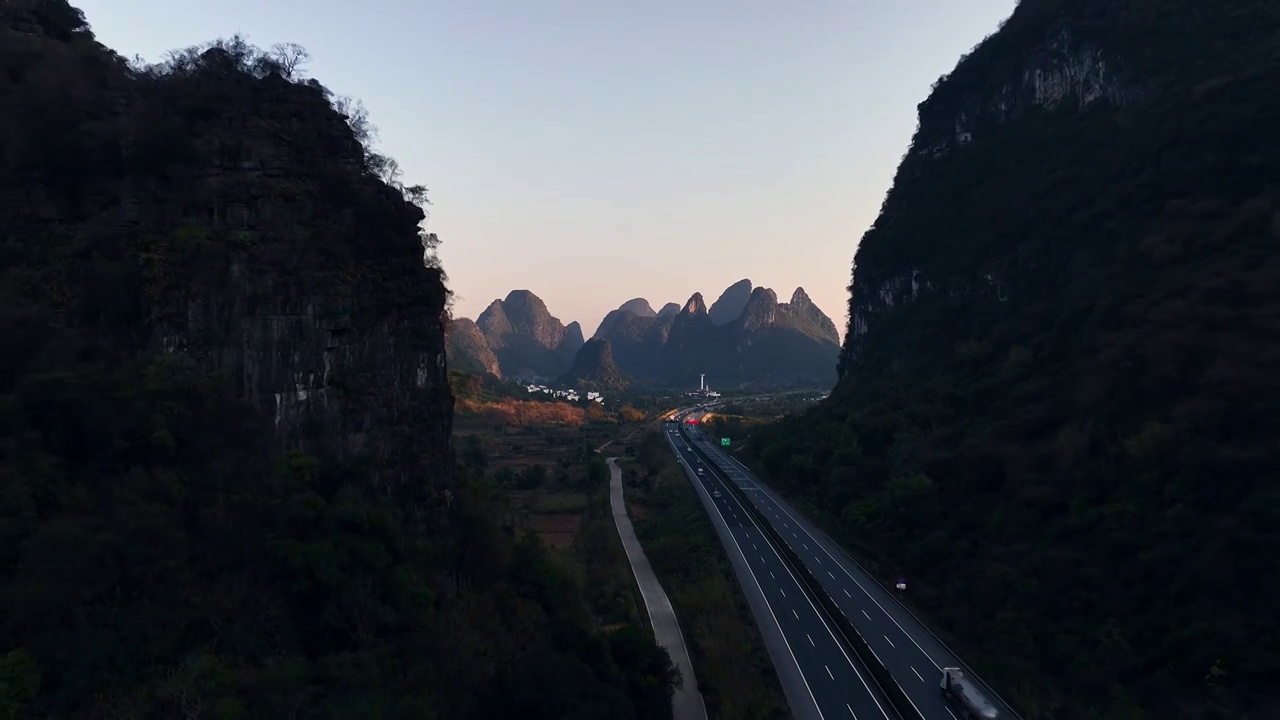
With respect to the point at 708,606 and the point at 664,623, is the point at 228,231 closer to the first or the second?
the point at 664,623

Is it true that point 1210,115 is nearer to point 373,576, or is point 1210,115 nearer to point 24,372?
point 373,576

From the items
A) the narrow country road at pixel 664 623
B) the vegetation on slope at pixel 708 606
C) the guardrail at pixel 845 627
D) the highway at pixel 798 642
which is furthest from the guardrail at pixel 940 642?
the narrow country road at pixel 664 623

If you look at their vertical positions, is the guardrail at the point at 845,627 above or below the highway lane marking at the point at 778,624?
above

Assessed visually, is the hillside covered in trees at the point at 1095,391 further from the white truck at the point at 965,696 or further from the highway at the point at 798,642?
the highway at the point at 798,642

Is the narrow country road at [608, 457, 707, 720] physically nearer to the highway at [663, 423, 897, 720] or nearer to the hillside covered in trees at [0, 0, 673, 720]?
the hillside covered in trees at [0, 0, 673, 720]

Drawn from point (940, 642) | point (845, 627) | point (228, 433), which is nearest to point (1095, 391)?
point (940, 642)

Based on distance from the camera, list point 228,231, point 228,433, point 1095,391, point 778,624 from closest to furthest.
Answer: point 228,433, point 228,231, point 778,624, point 1095,391
